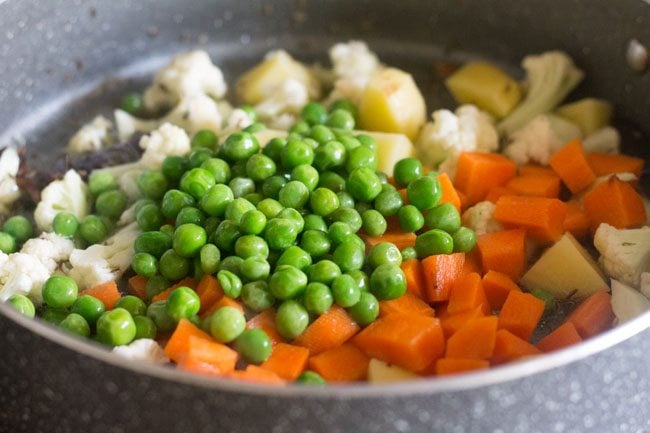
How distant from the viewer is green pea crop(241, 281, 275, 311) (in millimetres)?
1983

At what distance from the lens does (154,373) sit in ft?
4.98

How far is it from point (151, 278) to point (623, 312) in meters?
1.25

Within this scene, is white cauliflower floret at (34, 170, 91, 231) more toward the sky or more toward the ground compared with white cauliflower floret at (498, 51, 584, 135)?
more toward the ground

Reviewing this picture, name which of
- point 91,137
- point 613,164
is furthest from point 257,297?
point 613,164

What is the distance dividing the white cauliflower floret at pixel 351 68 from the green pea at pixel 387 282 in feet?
3.14

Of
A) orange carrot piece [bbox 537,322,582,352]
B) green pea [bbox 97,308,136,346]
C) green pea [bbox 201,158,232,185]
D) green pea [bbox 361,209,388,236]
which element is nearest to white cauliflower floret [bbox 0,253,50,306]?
green pea [bbox 97,308,136,346]

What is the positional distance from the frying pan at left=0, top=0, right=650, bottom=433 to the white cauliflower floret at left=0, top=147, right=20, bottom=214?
0.56 feet

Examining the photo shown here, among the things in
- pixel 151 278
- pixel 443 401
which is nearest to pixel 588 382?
pixel 443 401

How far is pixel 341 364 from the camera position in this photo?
1.93 metres

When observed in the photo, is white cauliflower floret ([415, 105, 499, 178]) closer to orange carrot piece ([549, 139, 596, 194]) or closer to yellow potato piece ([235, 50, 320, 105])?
orange carrot piece ([549, 139, 596, 194])

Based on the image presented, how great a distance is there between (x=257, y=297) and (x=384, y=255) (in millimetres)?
362

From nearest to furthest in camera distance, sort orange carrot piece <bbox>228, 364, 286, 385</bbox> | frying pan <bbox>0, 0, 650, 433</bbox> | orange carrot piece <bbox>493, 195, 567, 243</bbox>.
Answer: frying pan <bbox>0, 0, 650, 433</bbox>, orange carrot piece <bbox>228, 364, 286, 385</bbox>, orange carrot piece <bbox>493, 195, 567, 243</bbox>

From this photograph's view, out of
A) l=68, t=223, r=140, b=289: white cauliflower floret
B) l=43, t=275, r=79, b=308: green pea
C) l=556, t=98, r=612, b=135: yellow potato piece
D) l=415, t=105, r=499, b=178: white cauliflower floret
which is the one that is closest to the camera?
l=43, t=275, r=79, b=308: green pea

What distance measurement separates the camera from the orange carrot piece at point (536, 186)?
2469 millimetres
